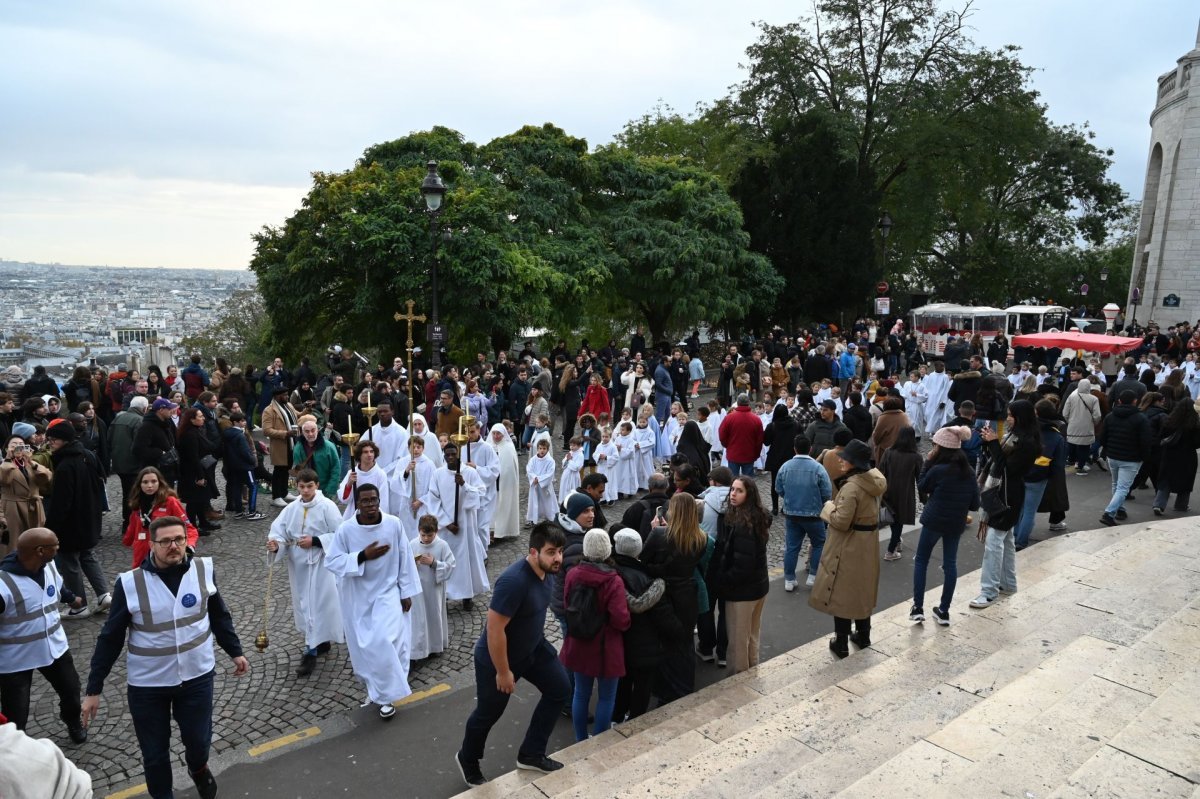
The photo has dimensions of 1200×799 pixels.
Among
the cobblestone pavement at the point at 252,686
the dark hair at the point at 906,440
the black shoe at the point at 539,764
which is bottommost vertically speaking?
the cobblestone pavement at the point at 252,686

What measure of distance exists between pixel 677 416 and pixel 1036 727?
831cm

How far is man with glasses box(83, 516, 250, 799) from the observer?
15.2 feet

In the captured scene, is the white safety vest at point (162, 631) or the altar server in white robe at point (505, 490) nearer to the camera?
the white safety vest at point (162, 631)

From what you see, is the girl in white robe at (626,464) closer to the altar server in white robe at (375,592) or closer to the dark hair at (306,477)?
the dark hair at (306,477)

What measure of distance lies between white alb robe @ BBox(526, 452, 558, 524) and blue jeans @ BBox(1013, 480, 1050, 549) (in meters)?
5.81

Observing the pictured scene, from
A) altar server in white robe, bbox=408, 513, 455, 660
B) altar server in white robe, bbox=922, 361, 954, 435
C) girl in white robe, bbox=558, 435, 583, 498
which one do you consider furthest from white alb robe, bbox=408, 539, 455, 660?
altar server in white robe, bbox=922, 361, 954, 435

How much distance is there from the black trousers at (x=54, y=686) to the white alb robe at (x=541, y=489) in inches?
232

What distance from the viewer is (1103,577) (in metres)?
8.00

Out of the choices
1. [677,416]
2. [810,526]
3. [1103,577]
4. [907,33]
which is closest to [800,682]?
[810,526]

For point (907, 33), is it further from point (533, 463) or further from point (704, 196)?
point (533, 463)

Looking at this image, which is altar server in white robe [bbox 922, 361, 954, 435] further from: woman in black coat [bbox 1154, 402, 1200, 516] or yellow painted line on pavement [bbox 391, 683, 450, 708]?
yellow painted line on pavement [bbox 391, 683, 450, 708]

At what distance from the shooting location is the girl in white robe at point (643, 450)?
12.7m

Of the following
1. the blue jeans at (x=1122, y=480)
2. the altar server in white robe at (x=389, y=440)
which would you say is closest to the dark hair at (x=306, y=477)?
the altar server in white robe at (x=389, y=440)

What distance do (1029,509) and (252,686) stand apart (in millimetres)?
8599
